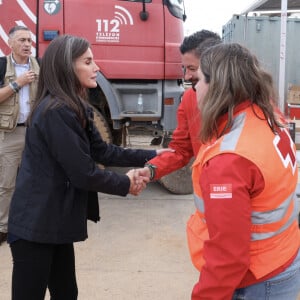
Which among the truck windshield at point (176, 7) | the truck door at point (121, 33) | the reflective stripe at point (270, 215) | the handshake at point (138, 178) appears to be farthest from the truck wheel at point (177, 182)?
the reflective stripe at point (270, 215)

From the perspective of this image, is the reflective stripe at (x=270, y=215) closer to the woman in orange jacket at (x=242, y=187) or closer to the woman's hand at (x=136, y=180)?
the woman in orange jacket at (x=242, y=187)

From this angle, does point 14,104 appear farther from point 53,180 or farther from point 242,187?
point 242,187

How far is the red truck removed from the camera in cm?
480

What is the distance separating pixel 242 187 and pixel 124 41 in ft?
12.7

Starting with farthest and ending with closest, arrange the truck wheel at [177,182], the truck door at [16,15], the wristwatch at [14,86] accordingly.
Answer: the truck wheel at [177,182], the truck door at [16,15], the wristwatch at [14,86]

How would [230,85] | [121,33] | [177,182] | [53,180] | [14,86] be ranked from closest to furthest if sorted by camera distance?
[230,85]
[53,180]
[14,86]
[121,33]
[177,182]

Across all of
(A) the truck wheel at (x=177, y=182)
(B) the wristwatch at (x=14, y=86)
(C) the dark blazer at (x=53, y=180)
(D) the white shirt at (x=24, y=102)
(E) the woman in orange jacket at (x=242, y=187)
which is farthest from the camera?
(A) the truck wheel at (x=177, y=182)

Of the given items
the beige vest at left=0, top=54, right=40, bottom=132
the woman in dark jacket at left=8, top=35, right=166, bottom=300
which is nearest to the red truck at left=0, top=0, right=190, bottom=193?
the beige vest at left=0, top=54, right=40, bottom=132

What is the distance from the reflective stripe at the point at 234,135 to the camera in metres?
1.35

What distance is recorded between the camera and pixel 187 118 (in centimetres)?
258

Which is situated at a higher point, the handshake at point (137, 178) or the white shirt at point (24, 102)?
the white shirt at point (24, 102)

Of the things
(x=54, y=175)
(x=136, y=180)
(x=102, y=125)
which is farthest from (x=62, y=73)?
(x=102, y=125)

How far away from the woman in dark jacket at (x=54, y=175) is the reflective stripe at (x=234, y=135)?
759 millimetres

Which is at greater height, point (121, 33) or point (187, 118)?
point (121, 33)
